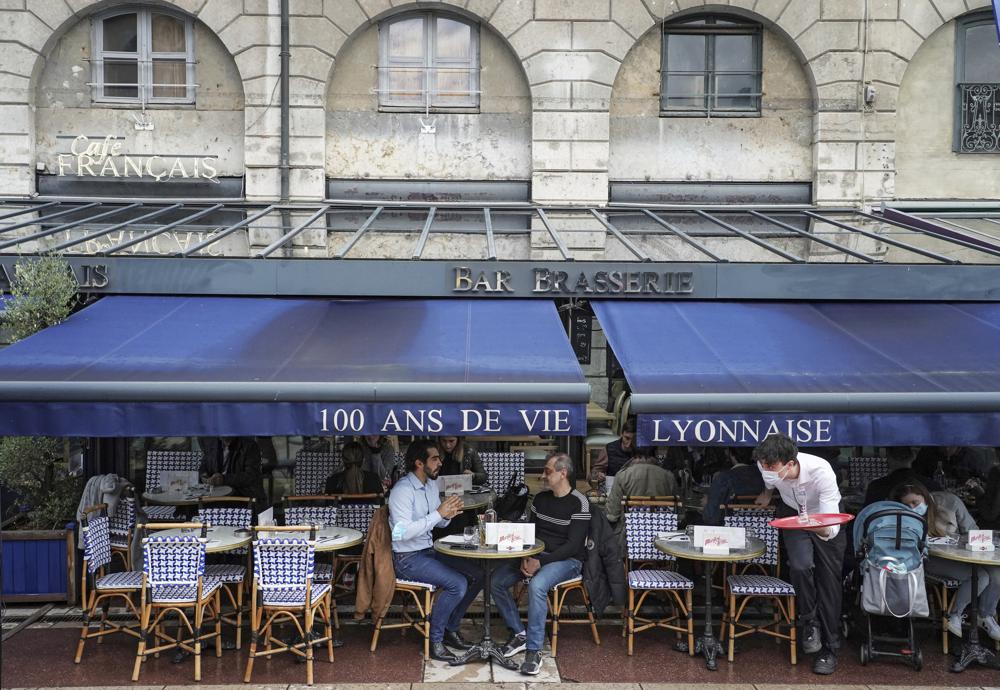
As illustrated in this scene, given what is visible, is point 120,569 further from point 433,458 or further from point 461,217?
point 461,217

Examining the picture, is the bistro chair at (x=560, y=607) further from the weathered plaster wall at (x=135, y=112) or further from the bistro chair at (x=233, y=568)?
the weathered plaster wall at (x=135, y=112)

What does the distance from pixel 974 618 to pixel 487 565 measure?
155 inches

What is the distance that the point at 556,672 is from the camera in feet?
24.6

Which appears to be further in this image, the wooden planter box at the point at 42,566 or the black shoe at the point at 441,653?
the wooden planter box at the point at 42,566

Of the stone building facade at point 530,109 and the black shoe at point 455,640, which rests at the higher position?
the stone building facade at point 530,109

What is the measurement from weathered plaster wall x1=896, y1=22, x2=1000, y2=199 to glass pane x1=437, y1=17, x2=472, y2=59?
19.5 ft

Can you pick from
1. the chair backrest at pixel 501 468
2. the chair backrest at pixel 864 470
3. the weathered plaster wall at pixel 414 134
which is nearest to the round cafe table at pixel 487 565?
the chair backrest at pixel 501 468

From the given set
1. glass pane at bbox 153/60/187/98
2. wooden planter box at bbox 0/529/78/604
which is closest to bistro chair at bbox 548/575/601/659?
wooden planter box at bbox 0/529/78/604

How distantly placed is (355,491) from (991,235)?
7.81 meters

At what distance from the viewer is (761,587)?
782 centimetres

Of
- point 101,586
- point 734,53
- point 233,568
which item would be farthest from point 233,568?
point 734,53

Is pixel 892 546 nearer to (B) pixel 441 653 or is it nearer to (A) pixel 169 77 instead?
(B) pixel 441 653

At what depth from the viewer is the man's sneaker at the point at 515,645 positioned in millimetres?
7723

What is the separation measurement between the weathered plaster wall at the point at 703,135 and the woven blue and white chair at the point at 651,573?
5722mm
